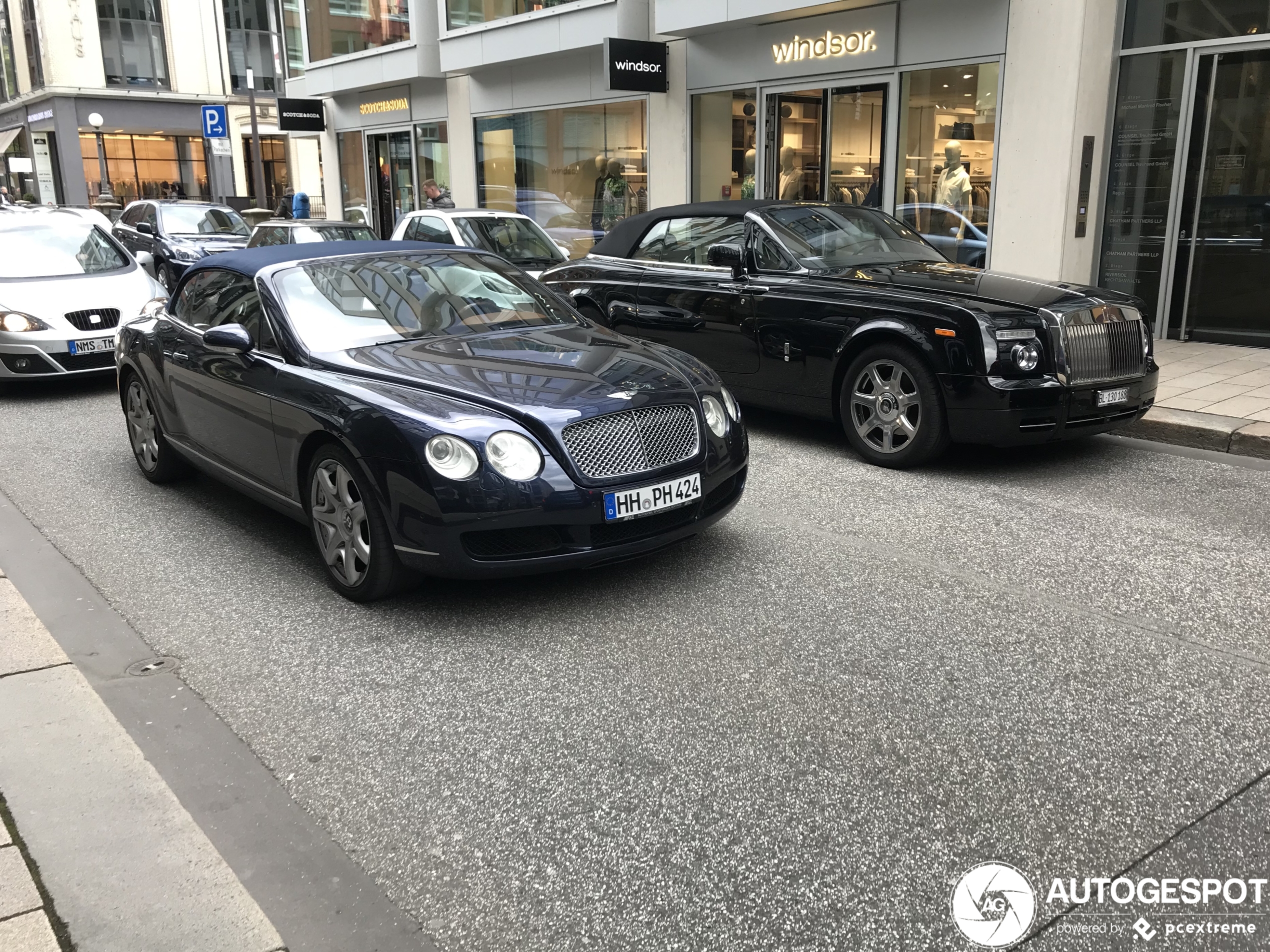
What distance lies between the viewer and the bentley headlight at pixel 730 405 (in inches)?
200

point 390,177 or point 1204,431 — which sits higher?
point 390,177

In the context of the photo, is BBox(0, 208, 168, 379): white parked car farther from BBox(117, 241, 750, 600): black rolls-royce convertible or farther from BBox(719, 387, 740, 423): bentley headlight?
BBox(719, 387, 740, 423): bentley headlight

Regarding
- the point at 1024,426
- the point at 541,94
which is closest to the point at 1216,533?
the point at 1024,426

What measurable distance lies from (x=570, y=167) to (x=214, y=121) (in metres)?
9.21

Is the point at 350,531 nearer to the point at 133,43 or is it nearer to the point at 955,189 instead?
the point at 955,189

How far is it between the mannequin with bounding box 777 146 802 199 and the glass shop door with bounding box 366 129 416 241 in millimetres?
10811

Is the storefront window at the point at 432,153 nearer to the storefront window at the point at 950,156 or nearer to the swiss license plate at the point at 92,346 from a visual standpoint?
the storefront window at the point at 950,156

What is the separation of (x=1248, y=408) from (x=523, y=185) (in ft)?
47.7

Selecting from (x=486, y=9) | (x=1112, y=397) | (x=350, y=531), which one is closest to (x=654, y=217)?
(x=1112, y=397)

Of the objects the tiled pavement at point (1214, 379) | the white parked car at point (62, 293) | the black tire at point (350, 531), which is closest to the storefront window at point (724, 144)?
the tiled pavement at point (1214, 379)

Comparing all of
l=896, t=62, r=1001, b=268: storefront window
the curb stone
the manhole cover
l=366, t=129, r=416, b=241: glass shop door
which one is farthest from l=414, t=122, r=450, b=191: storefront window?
the manhole cover

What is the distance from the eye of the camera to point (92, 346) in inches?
382

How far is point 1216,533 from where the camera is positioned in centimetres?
556

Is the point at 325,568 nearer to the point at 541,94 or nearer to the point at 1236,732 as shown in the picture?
the point at 1236,732
